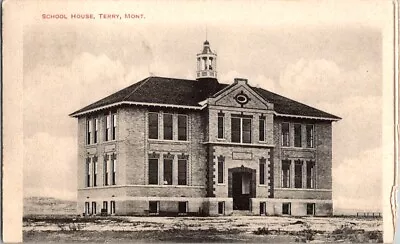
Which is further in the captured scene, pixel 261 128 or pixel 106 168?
pixel 261 128

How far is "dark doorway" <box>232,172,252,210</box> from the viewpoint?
7875 mm

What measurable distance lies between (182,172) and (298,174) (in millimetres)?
1139

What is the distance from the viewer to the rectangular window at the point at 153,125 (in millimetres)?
7754

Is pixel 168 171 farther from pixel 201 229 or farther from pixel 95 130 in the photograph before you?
pixel 95 130

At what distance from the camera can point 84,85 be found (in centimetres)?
749

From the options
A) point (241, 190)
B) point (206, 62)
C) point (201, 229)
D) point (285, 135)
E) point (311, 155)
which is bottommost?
point (201, 229)

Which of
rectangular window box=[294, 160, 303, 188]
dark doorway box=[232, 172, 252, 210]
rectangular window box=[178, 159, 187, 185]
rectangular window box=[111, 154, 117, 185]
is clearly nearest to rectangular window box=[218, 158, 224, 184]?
dark doorway box=[232, 172, 252, 210]

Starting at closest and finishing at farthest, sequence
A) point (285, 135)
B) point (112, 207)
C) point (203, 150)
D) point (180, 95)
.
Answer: point (112, 207)
point (180, 95)
point (203, 150)
point (285, 135)

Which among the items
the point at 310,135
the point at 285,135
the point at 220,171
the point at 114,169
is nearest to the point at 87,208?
the point at 114,169

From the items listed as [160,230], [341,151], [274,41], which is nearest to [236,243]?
[160,230]

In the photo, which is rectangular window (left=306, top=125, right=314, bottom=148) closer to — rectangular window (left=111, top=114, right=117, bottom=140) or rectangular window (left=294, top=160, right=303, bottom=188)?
rectangular window (left=294, top=160, right=303, bottom=188)

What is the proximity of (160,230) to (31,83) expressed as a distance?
1.73m

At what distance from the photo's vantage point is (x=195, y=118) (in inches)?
313

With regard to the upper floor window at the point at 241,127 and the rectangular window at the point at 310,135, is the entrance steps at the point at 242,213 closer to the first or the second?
the upper floor window at the point at 241,127
